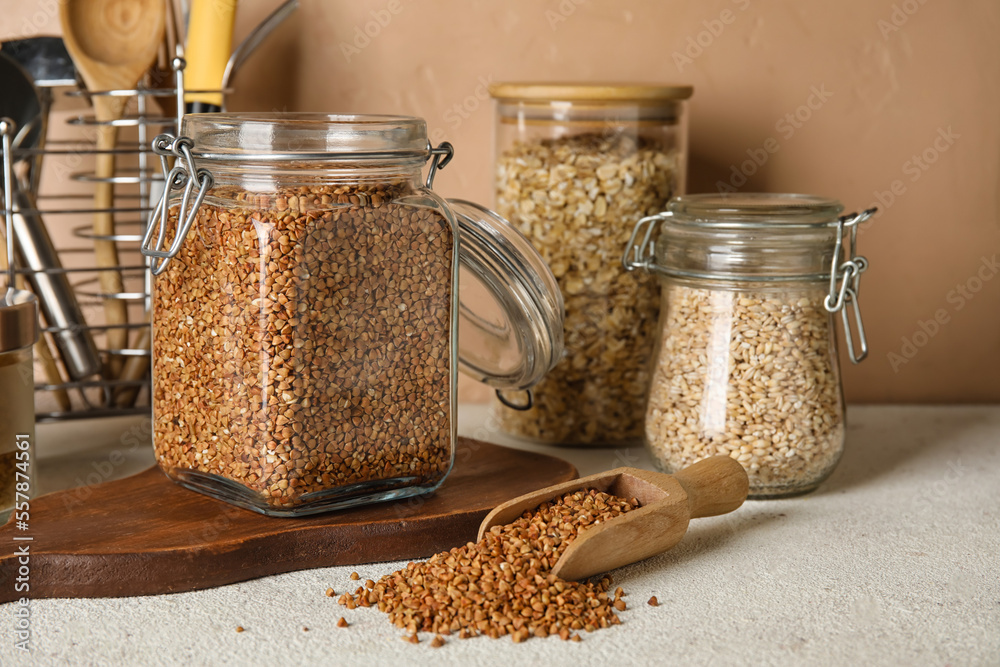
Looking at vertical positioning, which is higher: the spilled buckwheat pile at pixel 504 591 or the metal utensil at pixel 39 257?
the metal utensil at pixel 39 257

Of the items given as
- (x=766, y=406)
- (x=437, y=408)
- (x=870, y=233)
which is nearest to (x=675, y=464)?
(x=766, y=406)

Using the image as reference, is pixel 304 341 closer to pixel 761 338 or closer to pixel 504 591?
pixel 504 591

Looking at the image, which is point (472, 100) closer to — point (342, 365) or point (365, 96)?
point (365, 96)

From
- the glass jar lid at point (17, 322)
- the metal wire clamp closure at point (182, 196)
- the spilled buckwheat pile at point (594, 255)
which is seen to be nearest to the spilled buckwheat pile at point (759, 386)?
the spilled buckwheat pile at point (594, 255)

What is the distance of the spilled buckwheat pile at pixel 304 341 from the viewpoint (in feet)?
2.23

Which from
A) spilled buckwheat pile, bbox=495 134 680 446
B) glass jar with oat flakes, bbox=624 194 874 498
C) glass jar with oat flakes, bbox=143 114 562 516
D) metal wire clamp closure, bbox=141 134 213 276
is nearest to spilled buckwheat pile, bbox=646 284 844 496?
glass jar with oat flakes, bbox=624 194 874 498

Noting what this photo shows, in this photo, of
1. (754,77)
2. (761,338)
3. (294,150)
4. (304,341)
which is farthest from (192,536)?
(754,77)

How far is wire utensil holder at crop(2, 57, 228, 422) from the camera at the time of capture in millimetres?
941

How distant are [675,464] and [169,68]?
0.66m

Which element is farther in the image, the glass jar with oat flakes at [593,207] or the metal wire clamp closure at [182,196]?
the glass jar with oat flakes at [593,207]

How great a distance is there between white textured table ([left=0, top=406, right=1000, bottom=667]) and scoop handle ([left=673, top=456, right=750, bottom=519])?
27mm

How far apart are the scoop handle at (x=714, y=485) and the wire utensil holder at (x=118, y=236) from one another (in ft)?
1.81

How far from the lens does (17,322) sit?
28.9 inches

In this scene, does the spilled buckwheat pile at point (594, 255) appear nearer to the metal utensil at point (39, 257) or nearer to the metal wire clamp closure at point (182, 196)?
the metal wire clamp closure at point (182, 196)
